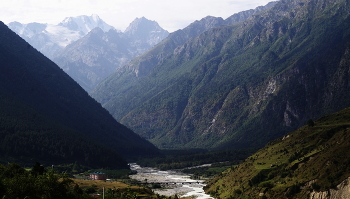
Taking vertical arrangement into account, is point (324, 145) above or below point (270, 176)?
above

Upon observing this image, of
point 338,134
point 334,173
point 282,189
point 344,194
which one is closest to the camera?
point 344,194

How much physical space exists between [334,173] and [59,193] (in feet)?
312

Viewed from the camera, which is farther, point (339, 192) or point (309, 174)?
point (309, 174)

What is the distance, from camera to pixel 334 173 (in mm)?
156875

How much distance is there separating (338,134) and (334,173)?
35482mm

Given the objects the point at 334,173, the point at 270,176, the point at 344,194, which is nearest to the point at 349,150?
the point at 334,173

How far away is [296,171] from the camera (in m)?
177

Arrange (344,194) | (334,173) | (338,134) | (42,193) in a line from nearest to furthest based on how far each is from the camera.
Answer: (42,193), (344,194), (334,173), (338,134)

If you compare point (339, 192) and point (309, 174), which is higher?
point (309, 174)

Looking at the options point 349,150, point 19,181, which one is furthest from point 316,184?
point 19,181

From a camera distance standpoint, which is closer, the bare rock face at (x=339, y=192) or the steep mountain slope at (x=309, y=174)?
the bare rock face at (x=339, y=192)

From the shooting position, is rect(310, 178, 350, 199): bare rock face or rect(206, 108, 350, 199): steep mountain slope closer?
rect(310, 178, 350, 199): bare rock face

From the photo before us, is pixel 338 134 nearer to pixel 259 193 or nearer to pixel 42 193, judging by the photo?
pixel 259 193

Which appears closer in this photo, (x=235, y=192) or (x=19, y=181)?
(x=19, y=181)
